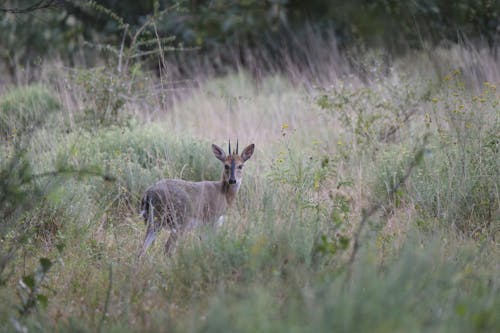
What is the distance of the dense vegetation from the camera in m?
3.78

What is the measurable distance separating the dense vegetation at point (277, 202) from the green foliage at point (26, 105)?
0.04 meters

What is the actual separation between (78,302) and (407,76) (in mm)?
6071

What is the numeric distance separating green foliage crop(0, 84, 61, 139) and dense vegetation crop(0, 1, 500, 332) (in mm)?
43

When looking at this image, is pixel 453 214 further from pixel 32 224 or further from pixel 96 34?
pixel 96 34

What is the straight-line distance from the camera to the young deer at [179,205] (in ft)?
18.6

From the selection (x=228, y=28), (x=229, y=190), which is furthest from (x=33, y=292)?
(x=228, y=28)

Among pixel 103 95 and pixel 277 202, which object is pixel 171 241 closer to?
pixel 277 202

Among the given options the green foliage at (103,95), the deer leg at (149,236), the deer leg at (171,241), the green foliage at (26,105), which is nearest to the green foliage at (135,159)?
the green foliage at (103,95)

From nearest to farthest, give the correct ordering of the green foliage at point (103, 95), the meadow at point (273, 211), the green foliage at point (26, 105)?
the meadow at point (273, 211) → the green foliage at point (26, 105) → the green foliage at point (103, 95)

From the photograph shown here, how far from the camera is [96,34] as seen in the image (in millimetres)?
14531

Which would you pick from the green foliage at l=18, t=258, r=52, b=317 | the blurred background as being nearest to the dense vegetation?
the green foliage at l=18, t=258, r=52, b=317

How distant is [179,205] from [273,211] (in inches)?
44.1

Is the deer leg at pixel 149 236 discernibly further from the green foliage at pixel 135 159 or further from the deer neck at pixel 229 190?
the deer neck at pixel 229 190

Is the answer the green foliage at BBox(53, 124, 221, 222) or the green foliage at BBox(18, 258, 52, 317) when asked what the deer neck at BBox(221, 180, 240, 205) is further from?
the green foliage at BBox(18, 258, 52, 317)
